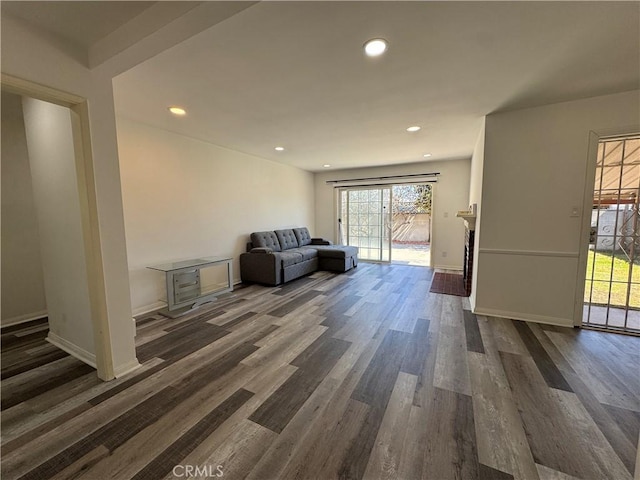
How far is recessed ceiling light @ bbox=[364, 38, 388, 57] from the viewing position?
1652 mm

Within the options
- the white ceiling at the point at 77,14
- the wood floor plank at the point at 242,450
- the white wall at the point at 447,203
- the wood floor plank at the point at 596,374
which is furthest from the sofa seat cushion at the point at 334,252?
the white ceiling at the point at 77,14

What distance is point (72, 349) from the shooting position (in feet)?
7.64

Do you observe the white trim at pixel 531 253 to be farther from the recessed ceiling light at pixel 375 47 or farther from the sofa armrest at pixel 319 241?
the sofa armrest at pixel 319 241

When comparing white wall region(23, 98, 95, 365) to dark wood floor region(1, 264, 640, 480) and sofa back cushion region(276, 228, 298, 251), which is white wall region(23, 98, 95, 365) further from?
sofa back cushion region(276, 228, 298, 251)

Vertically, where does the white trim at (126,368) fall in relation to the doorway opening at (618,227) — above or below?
below

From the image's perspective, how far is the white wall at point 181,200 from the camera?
3.16 metres

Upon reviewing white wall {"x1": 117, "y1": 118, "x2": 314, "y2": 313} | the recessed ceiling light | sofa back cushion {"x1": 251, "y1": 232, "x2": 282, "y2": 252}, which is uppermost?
the recessed ceiling light

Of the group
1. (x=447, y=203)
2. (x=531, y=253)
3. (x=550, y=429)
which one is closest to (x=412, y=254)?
(x=447, y=203)

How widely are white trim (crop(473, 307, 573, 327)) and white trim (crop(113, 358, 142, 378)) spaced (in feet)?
11.7

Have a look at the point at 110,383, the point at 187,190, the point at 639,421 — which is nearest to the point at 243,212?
the point at 187,190

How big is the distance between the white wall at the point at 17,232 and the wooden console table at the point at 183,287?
1.45 metres

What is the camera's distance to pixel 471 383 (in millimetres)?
1879

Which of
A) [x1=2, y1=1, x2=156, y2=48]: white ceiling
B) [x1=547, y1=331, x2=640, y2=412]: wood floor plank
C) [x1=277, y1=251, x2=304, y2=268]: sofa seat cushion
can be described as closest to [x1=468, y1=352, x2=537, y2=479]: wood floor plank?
[x1=547, y1=331, x2=640, y2=412]: wood floor plank

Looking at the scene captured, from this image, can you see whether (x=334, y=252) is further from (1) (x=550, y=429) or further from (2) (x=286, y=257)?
(1) (x=550, y=429)
